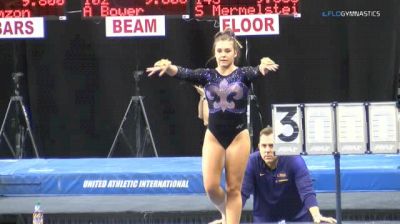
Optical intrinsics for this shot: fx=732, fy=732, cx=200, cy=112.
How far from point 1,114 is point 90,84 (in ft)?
4.32

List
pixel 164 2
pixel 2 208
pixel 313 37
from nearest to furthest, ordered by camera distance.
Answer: pixel 2 208
pixel 164 2
pixel 313 37

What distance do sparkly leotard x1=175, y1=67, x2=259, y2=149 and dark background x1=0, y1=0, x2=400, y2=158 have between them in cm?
466

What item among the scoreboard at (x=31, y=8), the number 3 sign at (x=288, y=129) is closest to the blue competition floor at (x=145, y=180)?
the number 3 sign at (x=288, y=129)

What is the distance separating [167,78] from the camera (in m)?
10.1

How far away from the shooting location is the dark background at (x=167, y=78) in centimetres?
978

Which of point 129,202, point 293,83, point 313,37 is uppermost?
point 313,37

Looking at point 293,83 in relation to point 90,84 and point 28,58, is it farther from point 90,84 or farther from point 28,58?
point 28,58

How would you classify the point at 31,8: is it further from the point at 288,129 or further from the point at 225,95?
the point at 288,129

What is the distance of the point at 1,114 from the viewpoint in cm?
1016

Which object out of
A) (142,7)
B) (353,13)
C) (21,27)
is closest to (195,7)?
(142,7)

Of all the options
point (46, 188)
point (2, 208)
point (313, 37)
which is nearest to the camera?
point (2, 208)

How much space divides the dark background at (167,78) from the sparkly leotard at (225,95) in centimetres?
466

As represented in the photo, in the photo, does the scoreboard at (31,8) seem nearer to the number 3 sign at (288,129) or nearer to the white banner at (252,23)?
the white banner at (252,23)

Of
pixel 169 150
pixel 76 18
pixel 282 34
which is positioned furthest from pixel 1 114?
pixel 282 34
